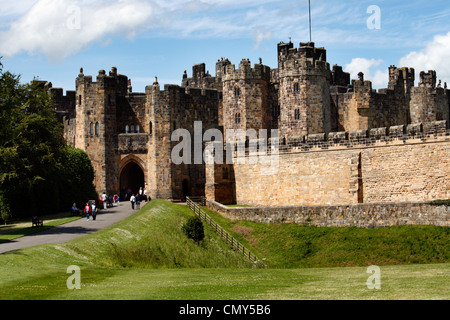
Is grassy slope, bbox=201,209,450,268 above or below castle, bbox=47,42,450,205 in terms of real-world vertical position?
below

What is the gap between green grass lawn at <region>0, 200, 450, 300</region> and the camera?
18641mm

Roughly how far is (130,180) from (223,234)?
59.5 feet

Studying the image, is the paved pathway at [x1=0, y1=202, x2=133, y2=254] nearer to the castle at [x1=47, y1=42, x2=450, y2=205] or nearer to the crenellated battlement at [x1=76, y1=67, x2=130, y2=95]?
the castle at [x1=47, y1=42, x2=450, y2=205]

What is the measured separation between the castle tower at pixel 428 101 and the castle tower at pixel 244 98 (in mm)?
16370

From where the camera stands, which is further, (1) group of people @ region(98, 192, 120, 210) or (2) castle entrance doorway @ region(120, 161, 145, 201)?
(2) castle entrance doorway @ region(120, 161, 145, 201)

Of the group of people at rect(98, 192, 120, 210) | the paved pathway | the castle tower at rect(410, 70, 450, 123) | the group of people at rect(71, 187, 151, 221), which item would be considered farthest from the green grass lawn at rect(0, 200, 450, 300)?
the castle tower at rect(410, 70, 450, 123)

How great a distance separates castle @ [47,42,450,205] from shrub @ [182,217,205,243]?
10.0m

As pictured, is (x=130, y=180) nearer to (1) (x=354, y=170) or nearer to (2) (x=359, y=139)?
(1) (x=354, y=170)

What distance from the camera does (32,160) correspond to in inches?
1821

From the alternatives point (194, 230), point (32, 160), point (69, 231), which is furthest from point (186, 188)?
point (69, 231)

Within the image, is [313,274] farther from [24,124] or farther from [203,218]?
[24,124]
